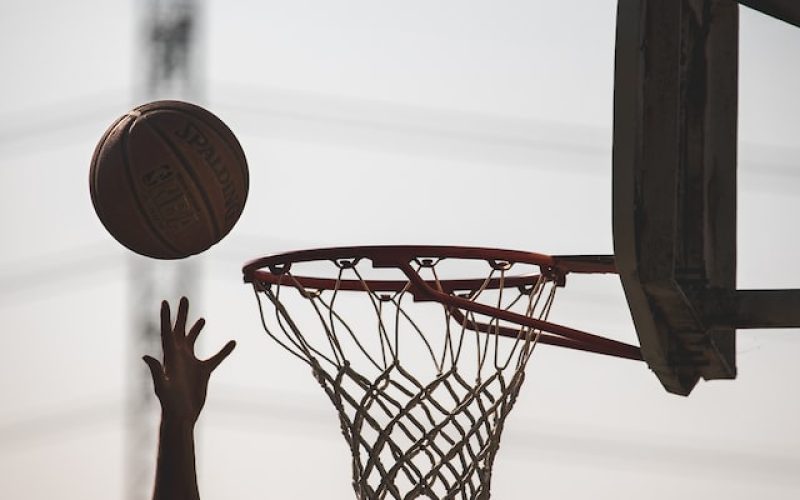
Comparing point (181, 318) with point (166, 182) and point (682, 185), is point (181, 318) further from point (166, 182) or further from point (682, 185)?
point (682, 185)

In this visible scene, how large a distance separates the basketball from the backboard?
1.78 metres

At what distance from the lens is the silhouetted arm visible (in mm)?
3613

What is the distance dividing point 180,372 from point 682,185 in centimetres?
182

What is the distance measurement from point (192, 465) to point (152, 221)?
30.4 inches

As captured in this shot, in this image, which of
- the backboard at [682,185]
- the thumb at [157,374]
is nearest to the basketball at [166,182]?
the thumb at [157,374]

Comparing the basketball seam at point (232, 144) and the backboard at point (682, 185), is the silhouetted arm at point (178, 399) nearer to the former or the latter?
the basketball seam at point (232, 144)

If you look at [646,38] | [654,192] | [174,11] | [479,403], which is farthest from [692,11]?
[174,11]

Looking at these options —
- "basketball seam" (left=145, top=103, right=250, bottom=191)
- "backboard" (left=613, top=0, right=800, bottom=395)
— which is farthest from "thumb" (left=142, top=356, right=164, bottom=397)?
"backboard" (left=613, top=0, right=800, bottom=395)

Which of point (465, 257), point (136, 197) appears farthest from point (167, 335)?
point (465, 257)

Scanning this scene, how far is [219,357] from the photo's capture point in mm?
3777

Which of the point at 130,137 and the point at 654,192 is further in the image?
the point at 130,137

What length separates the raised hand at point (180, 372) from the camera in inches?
144

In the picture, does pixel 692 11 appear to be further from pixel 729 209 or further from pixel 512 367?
pixel 512 367

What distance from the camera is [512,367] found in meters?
3.94
